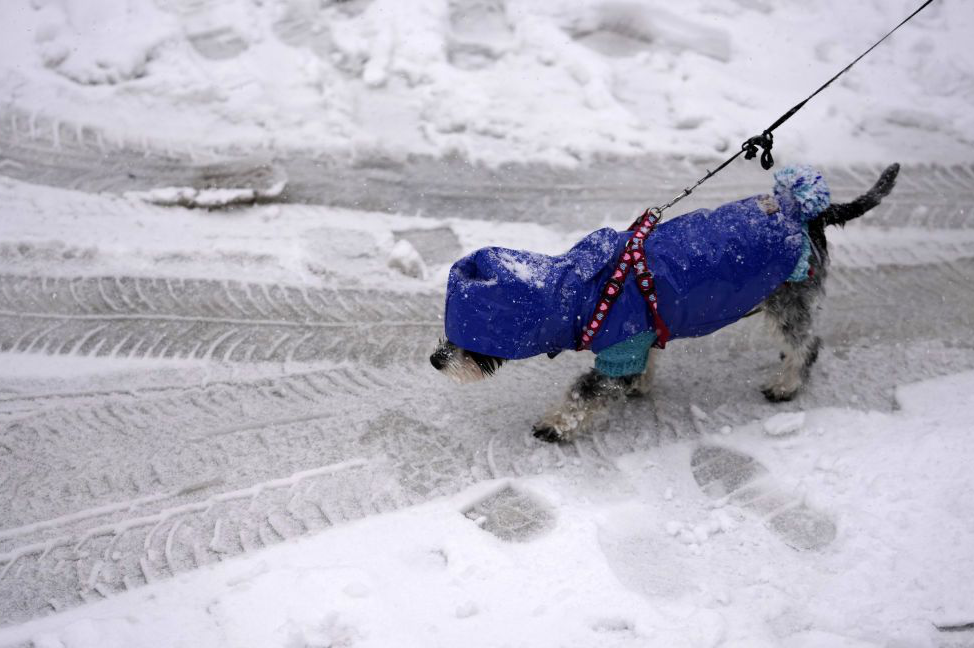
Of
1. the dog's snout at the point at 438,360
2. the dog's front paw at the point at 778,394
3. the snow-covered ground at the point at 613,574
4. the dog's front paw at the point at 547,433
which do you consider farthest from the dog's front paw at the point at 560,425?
the dog's front paw at the point at 778,394

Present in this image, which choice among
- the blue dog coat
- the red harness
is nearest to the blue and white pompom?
the blue dog coat

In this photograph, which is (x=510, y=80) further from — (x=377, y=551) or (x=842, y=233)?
(x=377, y=551)

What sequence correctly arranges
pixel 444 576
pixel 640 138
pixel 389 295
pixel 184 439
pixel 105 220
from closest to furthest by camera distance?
pixel 444 576
pixel 184 439
pixel 389 295
pixel 105 220
pixel 640 138

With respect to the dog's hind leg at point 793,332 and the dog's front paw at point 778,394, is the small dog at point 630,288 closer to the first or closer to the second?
the dog's hind leg at point 793,332

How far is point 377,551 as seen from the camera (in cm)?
365

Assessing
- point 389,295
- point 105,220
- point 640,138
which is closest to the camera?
point 389,295

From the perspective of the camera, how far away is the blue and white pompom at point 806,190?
161 inches

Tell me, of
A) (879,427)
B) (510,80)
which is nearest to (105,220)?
(510,80)

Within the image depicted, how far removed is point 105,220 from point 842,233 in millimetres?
5325

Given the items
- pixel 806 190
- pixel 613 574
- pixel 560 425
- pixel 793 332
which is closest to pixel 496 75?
pixel 806 190

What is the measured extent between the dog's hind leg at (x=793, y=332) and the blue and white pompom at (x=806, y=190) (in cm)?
38

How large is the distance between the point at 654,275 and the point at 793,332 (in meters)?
1.07

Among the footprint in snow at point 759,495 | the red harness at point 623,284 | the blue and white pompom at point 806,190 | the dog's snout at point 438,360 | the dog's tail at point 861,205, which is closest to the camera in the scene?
the footprint in snow at point 759,495

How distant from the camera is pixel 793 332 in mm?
Answer: 4441
